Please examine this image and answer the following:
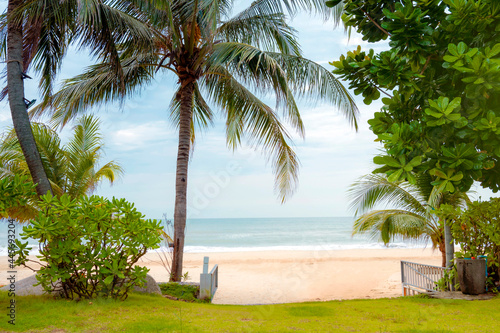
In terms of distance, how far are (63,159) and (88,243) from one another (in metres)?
6.65

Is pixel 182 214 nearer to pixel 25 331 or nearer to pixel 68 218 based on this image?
pixel 68 218

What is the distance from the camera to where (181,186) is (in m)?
8.34

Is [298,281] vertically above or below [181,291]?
below

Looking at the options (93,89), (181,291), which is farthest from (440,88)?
(93,89)

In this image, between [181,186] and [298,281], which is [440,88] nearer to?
A: [181,186]

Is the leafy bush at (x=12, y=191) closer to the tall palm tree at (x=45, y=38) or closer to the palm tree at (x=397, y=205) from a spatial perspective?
the tall palm tree at (x=45, y=38)

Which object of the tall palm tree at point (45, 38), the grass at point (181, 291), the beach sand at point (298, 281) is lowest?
the beach sand at point (298, 281)

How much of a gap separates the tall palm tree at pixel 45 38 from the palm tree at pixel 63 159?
304cm

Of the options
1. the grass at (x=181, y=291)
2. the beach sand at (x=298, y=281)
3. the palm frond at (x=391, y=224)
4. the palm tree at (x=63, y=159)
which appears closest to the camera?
the grass at (x=181, y=291)

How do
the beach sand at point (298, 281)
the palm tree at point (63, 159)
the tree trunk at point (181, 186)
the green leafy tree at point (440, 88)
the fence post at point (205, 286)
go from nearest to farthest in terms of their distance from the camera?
the green leafy tree at point (440, 88) → the fence post at point (205, 286) → the tree trunk at point (181, 186) → the palm tree at point (63, 159) → the beach sand at point (298, 281)

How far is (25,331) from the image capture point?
360 cm

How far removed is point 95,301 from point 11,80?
3569 millimetres

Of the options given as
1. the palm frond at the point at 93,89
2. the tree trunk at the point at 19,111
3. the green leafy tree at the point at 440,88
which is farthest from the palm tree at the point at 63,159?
the green leafy tree at the point at 440,88

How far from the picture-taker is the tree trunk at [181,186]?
26.9ft
